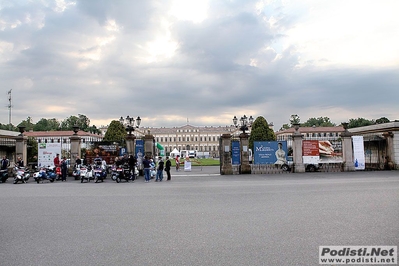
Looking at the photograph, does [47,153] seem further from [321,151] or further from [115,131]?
[115,131]

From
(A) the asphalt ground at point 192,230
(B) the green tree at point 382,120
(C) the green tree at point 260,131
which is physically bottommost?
(A) the asphalt ground at point 192,230

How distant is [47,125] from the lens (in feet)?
477

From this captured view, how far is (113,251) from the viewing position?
5.88m

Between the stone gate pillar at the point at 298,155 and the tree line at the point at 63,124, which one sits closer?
the stone gate pillar at the point at 298,155

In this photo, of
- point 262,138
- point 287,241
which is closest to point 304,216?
point 287,241

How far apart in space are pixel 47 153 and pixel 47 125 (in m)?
132

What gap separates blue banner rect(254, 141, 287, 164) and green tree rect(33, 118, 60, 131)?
433 ft

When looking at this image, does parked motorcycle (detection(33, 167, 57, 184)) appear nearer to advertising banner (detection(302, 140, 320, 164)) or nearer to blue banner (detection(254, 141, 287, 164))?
blue banner (detection(254, 141, 287, 164))

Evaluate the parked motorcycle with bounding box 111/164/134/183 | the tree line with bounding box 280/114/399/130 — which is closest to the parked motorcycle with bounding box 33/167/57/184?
the parked motorcycle with bounding box 111/164/134/183

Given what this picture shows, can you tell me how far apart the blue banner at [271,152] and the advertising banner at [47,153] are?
595 inches

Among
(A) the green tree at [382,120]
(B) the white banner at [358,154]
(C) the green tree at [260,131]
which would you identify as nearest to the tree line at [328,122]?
(A) the green tree at [382,120]

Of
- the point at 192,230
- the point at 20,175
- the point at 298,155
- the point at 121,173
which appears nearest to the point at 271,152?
the point at 298,155

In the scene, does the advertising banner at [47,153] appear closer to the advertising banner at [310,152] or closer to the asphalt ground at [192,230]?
the asphalt ground at [192,230]

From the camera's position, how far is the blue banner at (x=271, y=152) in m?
26.3
